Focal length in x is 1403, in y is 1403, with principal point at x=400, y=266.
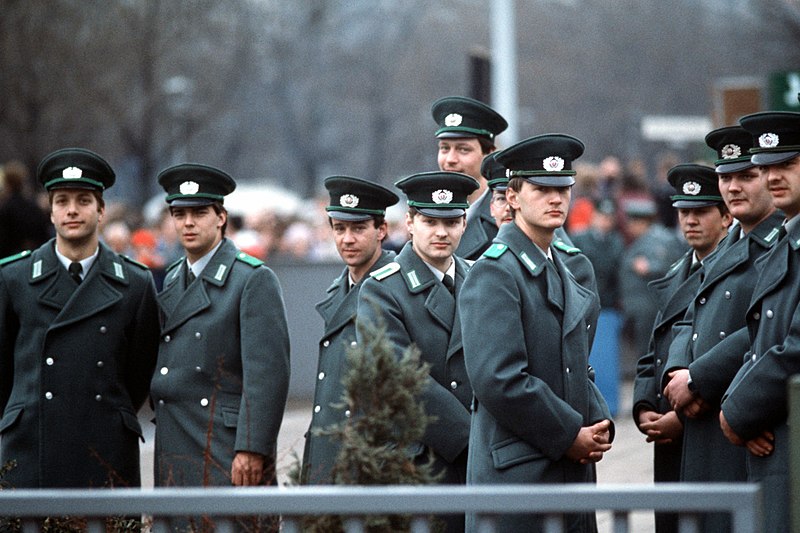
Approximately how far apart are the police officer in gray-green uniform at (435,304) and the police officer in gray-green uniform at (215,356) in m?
0.58

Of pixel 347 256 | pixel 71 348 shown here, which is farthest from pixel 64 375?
pixel 347 256

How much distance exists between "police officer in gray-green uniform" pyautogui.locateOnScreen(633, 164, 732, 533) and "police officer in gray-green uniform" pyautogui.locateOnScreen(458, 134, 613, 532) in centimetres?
117

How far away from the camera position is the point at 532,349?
5922mm

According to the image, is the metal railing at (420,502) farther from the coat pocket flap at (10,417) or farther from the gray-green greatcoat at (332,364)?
the coat pocket flap at (10,417)

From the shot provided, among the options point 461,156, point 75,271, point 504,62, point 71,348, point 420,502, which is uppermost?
point 504,62

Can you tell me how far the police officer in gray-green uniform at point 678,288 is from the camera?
7281mm

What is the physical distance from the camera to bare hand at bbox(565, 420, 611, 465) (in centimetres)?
584

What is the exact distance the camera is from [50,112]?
29.6m

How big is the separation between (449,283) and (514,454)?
1356 mm

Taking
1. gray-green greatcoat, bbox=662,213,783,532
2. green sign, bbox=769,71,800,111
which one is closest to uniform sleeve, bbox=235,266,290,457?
gray-green greatcoat, bbox=662,213,783,532

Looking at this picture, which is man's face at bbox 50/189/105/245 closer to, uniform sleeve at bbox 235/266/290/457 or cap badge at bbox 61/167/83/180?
cap badge at bbox 61/167/83/180

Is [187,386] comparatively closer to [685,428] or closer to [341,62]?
[685,428]

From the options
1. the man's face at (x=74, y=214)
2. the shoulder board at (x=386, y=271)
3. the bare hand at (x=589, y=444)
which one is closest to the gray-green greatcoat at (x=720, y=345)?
the bare hand at (x=589, y=444)

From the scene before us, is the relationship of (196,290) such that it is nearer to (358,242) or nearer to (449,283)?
(358,242)
